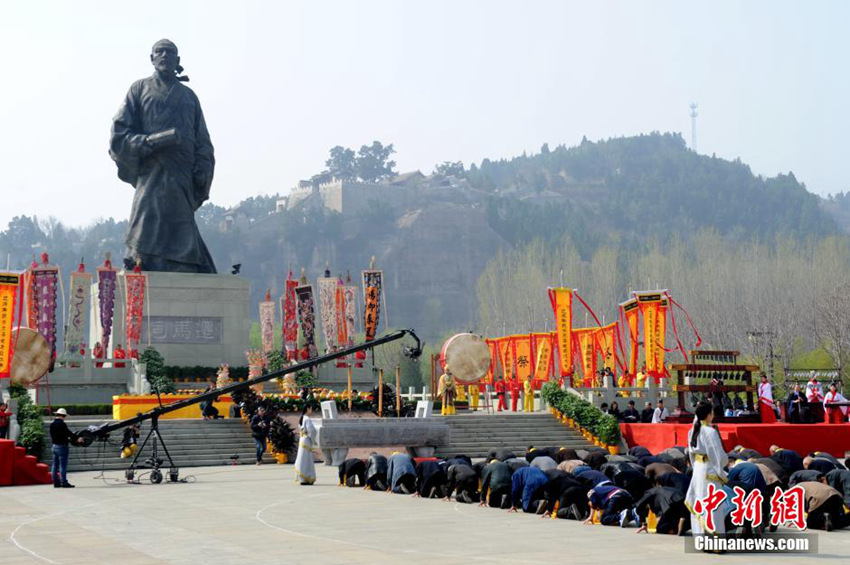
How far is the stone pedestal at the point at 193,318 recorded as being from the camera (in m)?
32.2

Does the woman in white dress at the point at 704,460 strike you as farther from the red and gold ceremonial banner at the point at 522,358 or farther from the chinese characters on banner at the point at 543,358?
the red and gold ceremonial banner at the point at 522,358

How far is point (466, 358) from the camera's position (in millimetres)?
31141

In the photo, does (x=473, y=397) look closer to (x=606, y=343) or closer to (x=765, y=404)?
(x=606, y=343)

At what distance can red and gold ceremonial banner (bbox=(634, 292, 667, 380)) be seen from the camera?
92.1 ft

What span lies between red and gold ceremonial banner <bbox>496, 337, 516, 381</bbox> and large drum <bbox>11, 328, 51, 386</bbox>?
1554 cm

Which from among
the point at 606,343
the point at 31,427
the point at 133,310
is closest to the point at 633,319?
the point at 606,343

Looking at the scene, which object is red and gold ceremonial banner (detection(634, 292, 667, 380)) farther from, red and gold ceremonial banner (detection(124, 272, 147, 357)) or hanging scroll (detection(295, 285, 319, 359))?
red and gold ceremonial banner (detection(124, 272, 147, 357))

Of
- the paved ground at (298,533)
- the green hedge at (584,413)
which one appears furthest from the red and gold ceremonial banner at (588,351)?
the paved ground at (298,533)

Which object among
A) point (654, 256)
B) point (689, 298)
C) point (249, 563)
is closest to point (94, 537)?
point (249, 563)

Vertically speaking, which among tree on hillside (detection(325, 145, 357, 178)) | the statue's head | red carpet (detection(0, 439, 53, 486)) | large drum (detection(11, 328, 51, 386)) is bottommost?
red carpet (detection(0, 439, 53, 486))

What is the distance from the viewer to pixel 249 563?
31.7 feet

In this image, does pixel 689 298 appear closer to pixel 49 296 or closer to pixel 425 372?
pixel 425 372

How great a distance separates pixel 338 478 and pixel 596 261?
197 ft

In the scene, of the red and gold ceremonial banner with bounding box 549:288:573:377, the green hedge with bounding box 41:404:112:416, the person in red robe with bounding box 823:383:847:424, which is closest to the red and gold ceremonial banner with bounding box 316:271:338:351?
the red and gold ceremonial banner with bounding box 549:288:573:377
